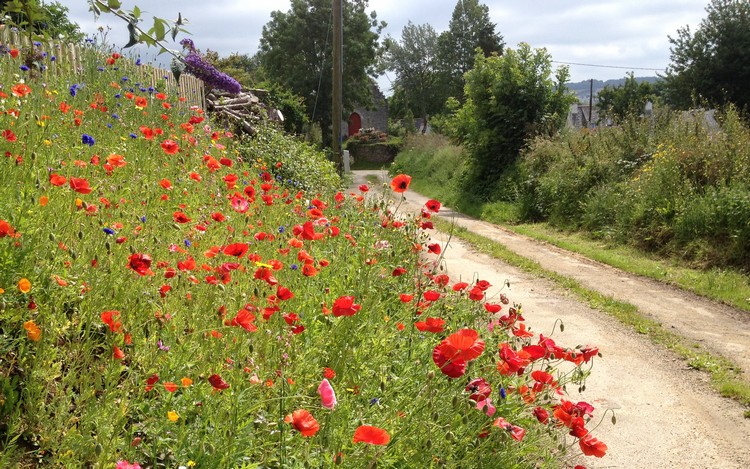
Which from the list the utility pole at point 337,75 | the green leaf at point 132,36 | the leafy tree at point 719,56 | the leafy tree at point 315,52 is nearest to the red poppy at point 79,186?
the green leaf at point 132,36

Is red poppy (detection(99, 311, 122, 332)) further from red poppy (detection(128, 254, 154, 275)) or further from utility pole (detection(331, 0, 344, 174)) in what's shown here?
utility pole (detection(331, 0, 344, 174))

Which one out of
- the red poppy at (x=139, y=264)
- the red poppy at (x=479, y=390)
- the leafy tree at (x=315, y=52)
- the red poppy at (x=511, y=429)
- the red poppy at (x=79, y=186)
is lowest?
the red poppy at (x=511, y=429)

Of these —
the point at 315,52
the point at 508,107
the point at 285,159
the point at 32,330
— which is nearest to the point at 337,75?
the point at 508,107

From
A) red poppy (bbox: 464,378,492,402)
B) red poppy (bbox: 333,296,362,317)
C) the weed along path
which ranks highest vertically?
red poppy (bbox: 333,296,362,317)

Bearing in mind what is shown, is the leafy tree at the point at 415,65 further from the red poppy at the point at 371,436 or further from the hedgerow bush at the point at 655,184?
the red poppy at the point at 371,436

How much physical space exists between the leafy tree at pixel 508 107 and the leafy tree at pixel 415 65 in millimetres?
43913

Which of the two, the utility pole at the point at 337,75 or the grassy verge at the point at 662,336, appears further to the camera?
the utility pole at the point at 337,75

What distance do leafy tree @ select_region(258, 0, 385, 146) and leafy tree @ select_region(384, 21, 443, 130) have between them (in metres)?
22.5

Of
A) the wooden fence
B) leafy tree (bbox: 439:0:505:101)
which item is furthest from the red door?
the wooden fence

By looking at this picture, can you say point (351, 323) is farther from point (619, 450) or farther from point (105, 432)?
point (619, 450)

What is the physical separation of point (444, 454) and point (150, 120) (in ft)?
17.9

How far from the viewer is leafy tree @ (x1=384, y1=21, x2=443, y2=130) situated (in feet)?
204

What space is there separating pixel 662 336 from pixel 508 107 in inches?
494

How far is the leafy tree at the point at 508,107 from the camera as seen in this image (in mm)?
17031
